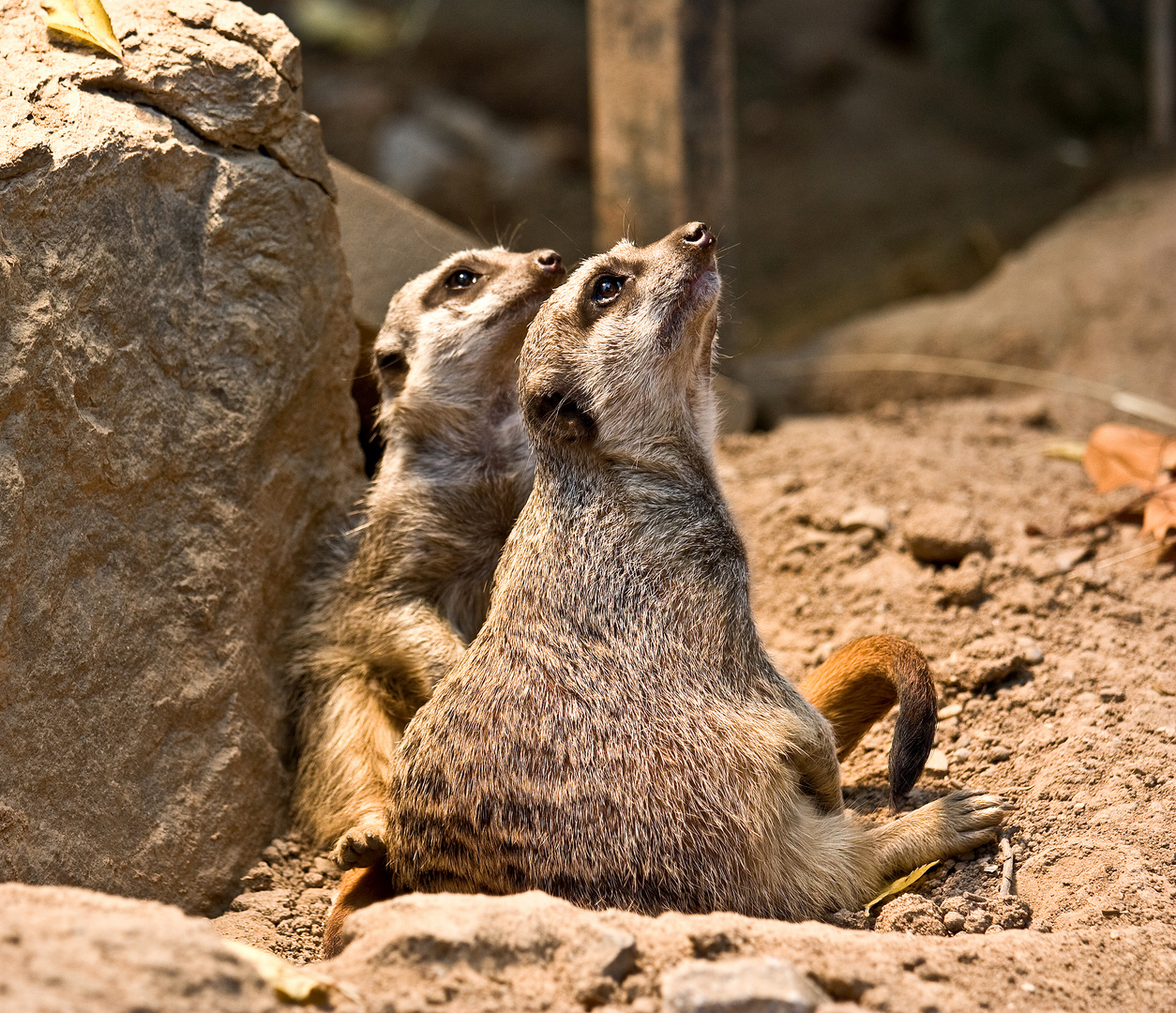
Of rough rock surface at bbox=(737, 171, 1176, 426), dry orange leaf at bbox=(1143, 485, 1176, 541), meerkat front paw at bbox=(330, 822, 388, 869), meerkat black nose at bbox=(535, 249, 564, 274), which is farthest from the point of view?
rough rock surface at bbox=(737, 171, 1176, 426)

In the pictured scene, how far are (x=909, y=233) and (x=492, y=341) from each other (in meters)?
5.00

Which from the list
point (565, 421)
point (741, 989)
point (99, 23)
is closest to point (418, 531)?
point (565, 421)

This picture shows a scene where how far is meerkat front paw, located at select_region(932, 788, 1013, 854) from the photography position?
105 inches

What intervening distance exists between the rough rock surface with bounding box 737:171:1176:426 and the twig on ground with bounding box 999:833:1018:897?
289 cm

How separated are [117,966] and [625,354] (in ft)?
5.80

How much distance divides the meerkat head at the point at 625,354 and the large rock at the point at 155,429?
0.82 metres

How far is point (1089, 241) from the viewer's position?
5984 millimetres

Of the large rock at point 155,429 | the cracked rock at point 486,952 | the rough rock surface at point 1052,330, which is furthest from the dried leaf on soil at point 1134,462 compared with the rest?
the large rock at point 155,429

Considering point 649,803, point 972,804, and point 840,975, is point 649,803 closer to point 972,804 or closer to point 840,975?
point 840,975

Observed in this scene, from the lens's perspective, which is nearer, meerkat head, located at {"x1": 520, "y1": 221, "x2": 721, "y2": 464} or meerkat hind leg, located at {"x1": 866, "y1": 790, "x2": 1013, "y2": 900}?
meerkat hind leg, located at {"x1": 866, "y1": 790, "x2": 1013, "y2": 900}

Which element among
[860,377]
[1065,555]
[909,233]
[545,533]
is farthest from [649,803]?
[909,233]

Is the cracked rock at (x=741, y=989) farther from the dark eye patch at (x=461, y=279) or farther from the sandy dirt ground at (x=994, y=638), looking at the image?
the dark eye patch at (x=461, y=279)

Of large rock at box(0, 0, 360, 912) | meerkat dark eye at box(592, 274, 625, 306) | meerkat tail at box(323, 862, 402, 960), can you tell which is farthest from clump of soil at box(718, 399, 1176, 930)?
large rock at box(0, 0, 360, 912)

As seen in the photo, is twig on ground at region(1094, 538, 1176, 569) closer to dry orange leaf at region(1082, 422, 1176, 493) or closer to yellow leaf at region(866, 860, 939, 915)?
dry orange leaf at region(1082, 422, 1176, 493)
